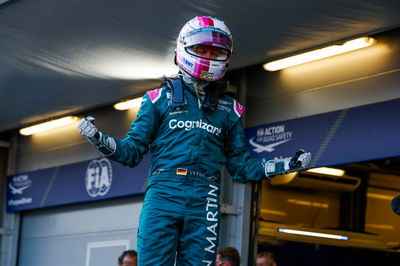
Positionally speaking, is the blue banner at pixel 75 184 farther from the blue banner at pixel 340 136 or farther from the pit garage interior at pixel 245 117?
the blue banner at pixel 340 136

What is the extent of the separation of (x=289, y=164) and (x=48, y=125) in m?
8.85

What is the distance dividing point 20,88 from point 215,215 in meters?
6.55

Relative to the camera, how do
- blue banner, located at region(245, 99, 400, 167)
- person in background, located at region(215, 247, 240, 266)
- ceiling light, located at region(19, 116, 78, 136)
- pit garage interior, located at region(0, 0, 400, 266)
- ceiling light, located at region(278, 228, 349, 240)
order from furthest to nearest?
ceiling light, located at region(19, 116, 78, 136)
ceiling light, located at region(278, 228, 349, 240)
blue banner, located at region(245, 99, 400, 167)
pit garage interior, located at region(0, 0, 400, 266)
person in background, located at region(215, 247, 240, 266)

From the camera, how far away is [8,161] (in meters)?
13.2

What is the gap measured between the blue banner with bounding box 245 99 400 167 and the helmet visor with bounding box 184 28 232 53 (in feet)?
12.5

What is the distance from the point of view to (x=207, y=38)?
4219 millimetres

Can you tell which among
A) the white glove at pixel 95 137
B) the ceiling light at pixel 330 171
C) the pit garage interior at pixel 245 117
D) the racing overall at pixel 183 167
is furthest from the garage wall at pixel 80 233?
the white glove at pixel 95 137

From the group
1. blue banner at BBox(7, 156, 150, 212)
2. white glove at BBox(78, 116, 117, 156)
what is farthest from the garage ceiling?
white glove at BBox(78, 116, 117, 156)

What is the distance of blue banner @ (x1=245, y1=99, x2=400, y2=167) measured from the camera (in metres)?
7.80

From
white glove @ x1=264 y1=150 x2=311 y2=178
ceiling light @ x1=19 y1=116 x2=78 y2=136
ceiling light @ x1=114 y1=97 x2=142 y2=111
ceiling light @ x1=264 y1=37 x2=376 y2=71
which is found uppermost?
ceiling light @ x1=264 y1=37 x2=376 y2=71

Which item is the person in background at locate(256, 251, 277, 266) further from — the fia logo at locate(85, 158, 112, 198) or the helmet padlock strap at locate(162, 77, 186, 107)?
the helmet padlock strap at locate(162, 77, 186, 107)

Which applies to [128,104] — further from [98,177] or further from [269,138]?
[269,138]

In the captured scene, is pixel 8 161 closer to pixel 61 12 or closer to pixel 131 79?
pixel 131 79

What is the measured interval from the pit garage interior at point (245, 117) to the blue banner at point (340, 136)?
1 centimetres
